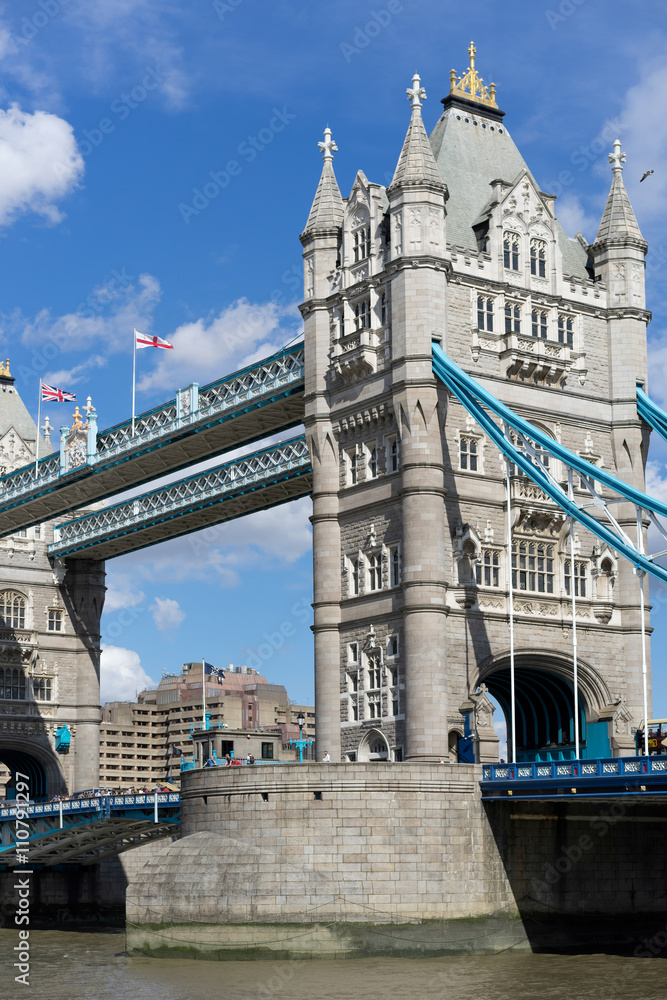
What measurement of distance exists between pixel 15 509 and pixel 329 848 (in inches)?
1665

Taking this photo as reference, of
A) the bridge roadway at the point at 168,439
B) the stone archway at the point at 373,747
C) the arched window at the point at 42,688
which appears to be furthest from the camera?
the arched window at the point at 42,688

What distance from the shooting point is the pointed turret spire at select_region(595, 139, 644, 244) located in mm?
58375

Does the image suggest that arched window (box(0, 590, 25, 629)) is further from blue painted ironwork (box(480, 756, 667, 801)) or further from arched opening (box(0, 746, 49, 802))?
blue painted ironwork (box(480, 756, 667, 801))

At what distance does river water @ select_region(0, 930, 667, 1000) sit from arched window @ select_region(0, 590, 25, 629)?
132ft

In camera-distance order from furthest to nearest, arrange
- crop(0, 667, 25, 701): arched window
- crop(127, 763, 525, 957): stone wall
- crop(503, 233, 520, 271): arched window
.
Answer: crop(0, 667, 25, 701): arched window → crop(503, 233, 520, 271): arched window → crop(127, 763, 525, 957): stone wall

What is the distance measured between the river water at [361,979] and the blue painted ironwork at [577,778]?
513 centimetres

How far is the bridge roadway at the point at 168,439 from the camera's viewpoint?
200 ft

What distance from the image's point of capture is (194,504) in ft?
236

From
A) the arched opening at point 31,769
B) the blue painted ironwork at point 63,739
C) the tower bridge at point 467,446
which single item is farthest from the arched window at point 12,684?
the tower bridge at point 467,446

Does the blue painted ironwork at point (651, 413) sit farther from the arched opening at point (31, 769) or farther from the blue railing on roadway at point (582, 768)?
the arched opening at point (31, 769)

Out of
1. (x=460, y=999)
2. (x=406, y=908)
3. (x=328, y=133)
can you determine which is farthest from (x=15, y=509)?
(x=460, y=999)

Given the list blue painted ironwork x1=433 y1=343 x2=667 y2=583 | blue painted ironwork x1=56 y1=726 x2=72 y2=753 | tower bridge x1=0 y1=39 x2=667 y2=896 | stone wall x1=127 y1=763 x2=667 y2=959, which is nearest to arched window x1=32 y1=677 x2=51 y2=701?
blue painted ironwork x1=56 y1=726 x2=72 y2=753

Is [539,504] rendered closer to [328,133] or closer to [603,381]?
[603,381]

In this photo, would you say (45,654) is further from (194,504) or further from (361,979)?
(361,979)
